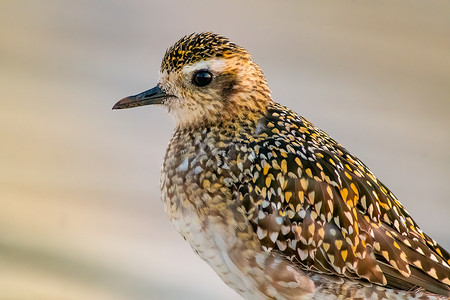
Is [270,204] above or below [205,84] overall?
below

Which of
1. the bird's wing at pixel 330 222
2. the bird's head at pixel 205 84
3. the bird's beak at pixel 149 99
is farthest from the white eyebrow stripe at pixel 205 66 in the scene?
the bird's wing at pixel 330 222

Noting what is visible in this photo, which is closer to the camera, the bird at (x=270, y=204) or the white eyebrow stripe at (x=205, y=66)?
the bird at (x=270, y=204)

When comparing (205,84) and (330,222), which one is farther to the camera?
(205,84)

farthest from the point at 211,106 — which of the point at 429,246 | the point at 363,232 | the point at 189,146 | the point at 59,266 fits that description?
the point at 59,266

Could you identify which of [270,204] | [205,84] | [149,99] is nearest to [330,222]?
[270,204]

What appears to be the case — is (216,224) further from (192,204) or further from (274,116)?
(274,116)

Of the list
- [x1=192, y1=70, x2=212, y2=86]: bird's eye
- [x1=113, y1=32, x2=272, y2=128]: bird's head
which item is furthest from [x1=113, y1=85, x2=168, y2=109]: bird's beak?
[x1=192, y1=70, x2=212, y2=86]: bird's eye

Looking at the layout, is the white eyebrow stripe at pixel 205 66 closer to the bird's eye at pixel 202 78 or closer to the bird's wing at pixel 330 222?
the bird's eye at pixel 202 78

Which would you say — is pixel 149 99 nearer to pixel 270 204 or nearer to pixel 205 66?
pixel 205 66

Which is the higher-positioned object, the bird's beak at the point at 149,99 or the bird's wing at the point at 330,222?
the bird's beak at the point at 149,99
